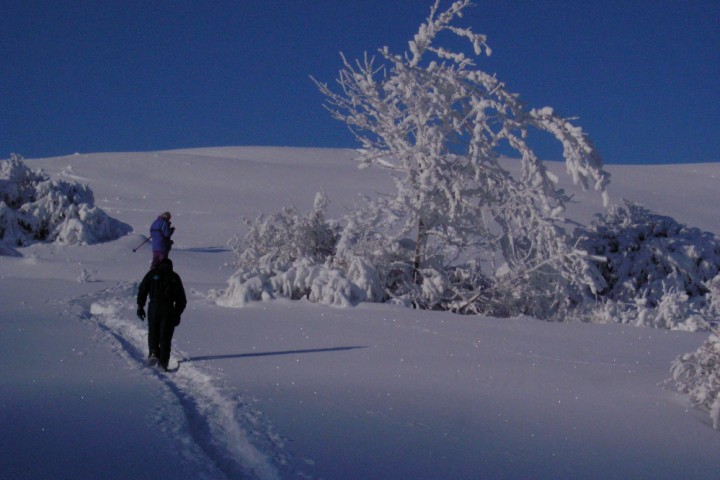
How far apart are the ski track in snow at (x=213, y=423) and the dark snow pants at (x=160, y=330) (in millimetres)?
133

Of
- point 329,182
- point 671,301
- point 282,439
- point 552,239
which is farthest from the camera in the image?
point 329,182

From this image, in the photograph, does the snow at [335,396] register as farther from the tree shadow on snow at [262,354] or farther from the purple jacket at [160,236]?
the purple jacket at [160,236]

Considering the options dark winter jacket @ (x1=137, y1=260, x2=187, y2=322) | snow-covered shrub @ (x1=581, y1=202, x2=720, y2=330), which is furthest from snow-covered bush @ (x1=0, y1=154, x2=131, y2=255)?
dark winter jacket @ (x1=137, y1=260, x2=187, y2=322)

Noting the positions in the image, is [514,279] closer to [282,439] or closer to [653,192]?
[282,439]

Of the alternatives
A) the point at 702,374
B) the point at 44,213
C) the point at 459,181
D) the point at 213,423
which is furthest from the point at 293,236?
the point at 44,213

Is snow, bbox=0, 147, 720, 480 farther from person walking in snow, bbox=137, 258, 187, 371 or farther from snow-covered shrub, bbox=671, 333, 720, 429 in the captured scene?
person walking in snow, bbox=137, 258, 187, 371

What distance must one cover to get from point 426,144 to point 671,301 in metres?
5.28

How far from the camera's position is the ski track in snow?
10.8ft

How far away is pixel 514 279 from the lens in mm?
11719

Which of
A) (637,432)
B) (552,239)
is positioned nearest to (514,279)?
(552,239)

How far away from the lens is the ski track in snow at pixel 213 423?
10.8ft

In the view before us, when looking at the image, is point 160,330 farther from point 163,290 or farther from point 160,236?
point 160,236

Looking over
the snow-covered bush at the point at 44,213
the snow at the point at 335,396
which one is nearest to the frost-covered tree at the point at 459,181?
the snow at the point at 335,396

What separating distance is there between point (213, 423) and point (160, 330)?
6.90 ft
